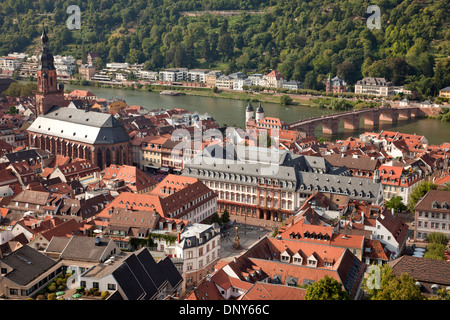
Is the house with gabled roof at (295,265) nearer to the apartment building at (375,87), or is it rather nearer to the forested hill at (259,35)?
the apartment building at (375,87)

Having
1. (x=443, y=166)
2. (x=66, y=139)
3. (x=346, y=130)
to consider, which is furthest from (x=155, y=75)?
(x=443, y=166)

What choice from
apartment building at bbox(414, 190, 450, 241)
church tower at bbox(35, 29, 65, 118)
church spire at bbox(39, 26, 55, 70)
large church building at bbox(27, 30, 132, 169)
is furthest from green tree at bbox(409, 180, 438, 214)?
church spire at bbox(39, 26, 55, 70)

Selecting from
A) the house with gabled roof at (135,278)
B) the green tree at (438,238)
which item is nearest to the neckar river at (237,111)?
the green tree at (438,238)

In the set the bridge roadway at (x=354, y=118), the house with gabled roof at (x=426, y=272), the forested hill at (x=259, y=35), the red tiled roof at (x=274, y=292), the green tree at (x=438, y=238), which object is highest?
the forested hill at (x=259, y=35)

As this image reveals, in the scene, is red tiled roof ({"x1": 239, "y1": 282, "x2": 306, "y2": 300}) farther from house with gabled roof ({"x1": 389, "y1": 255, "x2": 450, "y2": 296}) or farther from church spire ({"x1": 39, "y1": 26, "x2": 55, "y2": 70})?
church spire ({"x1": 39, "y1": 26, "x2": 55, "y2": 70})

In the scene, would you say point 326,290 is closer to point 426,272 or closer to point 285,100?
point 426,272

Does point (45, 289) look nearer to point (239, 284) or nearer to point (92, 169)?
point (239, 284)
